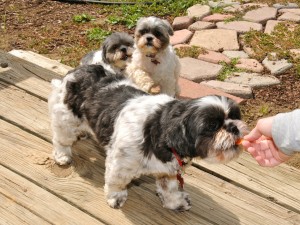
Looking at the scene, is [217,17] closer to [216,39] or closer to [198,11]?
[198,11]

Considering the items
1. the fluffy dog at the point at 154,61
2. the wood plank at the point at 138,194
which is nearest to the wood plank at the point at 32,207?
the wood plank at the point at 138,194

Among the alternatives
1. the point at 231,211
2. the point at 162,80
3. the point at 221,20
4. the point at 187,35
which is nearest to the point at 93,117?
the point at 231,211

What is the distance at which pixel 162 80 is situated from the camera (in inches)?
294

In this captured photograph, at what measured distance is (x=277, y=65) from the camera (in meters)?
Answer: 7.95

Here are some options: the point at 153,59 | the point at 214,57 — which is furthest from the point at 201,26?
the point at 153,59

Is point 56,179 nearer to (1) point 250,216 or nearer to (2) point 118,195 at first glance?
(2) point 118,195

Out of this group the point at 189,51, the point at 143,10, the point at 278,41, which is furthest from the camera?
the point at 143,10

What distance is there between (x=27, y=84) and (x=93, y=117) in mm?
2154

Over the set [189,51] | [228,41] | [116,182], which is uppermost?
[116,182]

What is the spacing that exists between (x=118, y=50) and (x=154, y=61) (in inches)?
25.0

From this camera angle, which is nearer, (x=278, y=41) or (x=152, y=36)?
(x=152, y=36)

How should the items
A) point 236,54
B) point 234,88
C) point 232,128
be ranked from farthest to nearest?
point 236,54
point 234,88
point 232,128

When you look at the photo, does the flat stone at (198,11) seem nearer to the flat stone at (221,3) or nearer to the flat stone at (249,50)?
the flat stone at (221,3)

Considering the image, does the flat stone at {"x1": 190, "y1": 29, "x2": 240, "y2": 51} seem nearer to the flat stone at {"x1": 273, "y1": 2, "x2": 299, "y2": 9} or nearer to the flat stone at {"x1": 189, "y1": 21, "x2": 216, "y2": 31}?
the flat stone at {"x1": 189, "y1": 21, "x2": 216, "y2": 31}
